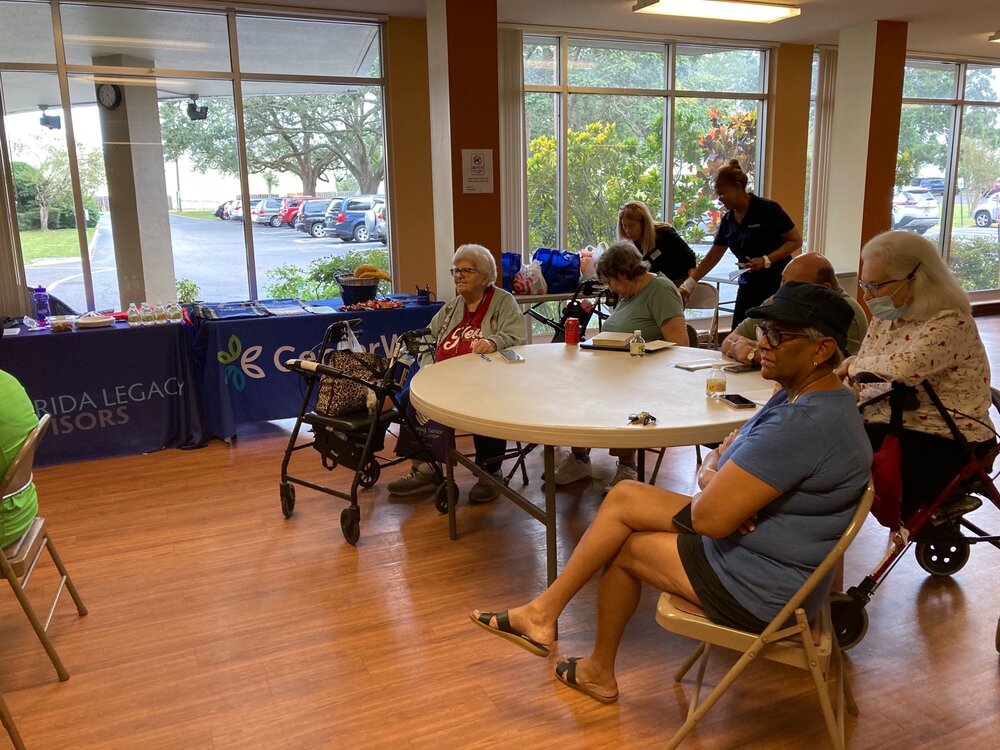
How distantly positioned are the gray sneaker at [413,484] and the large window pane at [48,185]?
375 centimetres

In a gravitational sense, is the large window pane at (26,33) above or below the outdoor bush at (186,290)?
above

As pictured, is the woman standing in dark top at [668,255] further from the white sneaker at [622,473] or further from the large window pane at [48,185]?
the large window pane at [48,185]

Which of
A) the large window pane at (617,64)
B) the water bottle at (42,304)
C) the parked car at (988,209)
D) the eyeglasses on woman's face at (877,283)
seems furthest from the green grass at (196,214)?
the parked car at (988,209)

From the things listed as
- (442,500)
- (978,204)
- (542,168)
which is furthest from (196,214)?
(978,204)

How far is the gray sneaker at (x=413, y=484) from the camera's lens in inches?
164

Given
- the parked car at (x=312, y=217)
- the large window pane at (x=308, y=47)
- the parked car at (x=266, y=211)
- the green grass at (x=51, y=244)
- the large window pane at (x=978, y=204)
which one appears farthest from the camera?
the large window pane at (x=978, y=204)

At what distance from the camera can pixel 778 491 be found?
184 centimetres

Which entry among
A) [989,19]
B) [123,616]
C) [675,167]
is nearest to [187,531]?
[123,616]

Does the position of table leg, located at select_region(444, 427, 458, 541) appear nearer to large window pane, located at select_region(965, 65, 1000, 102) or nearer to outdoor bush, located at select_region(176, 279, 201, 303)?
outdoor bush, located at select_region(176, 279, 201, 303)

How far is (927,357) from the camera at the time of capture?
2.58 m

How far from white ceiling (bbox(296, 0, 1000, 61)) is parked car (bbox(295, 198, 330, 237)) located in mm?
1604

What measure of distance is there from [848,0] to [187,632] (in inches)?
271

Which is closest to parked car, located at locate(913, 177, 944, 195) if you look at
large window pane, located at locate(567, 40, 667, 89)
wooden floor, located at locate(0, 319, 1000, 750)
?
large window pane, located at locate(567, 40, 667, 89)

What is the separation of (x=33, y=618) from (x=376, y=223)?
525 cm
